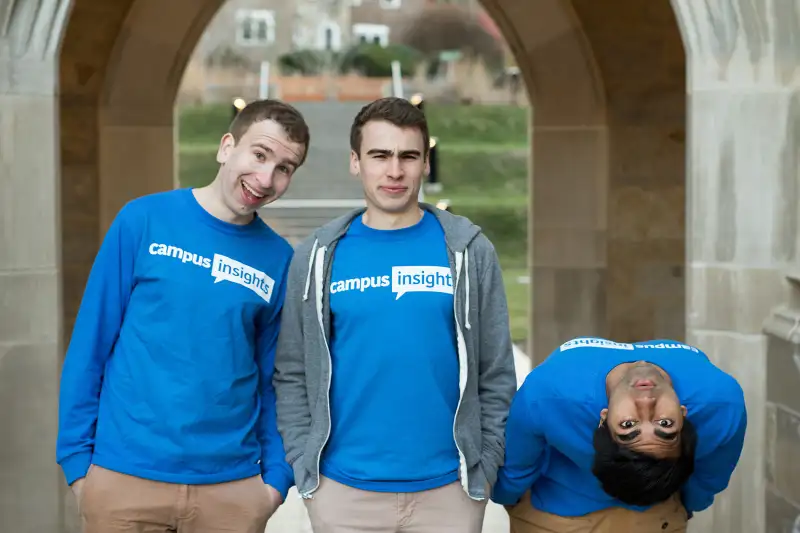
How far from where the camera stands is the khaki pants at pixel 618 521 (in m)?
2.88

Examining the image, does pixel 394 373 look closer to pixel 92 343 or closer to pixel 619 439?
pixel 619 439

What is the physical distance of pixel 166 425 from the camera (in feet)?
9.34

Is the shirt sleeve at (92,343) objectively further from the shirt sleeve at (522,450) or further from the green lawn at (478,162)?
the green lawn at (478,162)

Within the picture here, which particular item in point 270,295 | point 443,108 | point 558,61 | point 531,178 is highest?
point 443,108

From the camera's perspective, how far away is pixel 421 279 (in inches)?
113

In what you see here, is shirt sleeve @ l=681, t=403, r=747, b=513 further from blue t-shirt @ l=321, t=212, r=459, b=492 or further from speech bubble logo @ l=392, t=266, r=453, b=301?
speech bubble logo @ l=392, t=266, r=453, b=301

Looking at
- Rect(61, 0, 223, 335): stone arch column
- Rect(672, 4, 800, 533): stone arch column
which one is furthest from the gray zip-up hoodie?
Rect(61, 0, 223, 335): stone arch column

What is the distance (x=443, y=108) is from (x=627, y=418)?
3377cm

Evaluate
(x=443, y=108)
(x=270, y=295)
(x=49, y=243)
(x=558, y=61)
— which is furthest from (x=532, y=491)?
(x=443, y=108)

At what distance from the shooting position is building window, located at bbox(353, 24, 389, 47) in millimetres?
39844

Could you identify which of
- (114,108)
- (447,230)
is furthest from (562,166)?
(447,230)

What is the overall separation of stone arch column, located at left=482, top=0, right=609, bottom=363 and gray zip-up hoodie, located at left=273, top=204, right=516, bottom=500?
206 inches

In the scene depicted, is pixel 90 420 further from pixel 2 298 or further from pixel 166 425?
pixel 2 298

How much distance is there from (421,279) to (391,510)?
1.70ft
